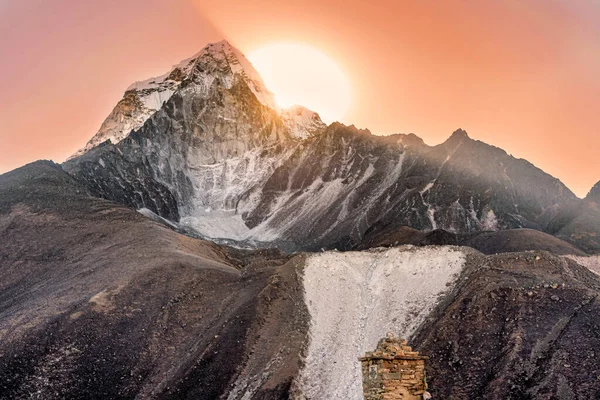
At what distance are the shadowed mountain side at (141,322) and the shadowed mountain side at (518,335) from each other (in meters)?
10.2

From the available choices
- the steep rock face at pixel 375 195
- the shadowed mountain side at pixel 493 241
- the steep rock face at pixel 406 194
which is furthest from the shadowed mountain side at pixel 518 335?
the steep rock face at pixel 406 194

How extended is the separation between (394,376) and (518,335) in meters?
21.3

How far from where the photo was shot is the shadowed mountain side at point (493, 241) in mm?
95750

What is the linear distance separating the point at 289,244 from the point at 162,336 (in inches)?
4129

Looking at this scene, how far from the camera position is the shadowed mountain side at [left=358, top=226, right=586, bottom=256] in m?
95.8

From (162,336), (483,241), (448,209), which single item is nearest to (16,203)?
(162,336)

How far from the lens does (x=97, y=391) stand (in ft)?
137

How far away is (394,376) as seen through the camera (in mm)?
14516

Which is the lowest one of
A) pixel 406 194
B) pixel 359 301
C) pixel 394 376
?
pixel 406 194

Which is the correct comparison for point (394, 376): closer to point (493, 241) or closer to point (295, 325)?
point (295, 325)

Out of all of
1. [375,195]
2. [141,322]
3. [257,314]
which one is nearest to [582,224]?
[375,195]

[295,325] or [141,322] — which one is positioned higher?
[141,322]

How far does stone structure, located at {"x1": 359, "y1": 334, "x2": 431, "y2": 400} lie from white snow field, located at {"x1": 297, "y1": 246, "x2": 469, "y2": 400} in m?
21.5

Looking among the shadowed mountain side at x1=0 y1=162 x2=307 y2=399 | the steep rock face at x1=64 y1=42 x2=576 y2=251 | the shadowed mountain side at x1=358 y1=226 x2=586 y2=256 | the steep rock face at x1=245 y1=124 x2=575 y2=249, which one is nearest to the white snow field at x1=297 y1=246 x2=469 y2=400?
the shadowed mountain side at x1=0 y1=162 x2=307 y2=399
